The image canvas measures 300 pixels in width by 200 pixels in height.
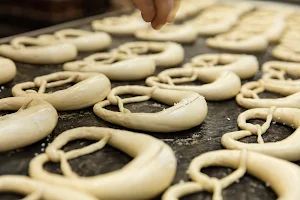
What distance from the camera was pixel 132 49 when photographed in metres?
2.11

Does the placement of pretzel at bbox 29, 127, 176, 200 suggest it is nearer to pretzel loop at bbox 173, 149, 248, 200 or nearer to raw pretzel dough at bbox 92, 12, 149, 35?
pretzel loop at bbox 173, 149, 248, 200

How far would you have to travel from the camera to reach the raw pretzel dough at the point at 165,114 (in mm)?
1290

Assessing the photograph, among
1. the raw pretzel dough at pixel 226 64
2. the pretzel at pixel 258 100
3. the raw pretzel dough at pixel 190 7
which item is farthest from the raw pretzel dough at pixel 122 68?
the raw pretzel dough at pixel 190 7

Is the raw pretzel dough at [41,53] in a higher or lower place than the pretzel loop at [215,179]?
higher

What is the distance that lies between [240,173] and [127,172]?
30 cm

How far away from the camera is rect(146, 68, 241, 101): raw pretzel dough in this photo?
157 centimetres

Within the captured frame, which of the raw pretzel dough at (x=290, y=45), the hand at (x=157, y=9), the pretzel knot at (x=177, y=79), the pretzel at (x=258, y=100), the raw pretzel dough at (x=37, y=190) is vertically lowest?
the raw pretzel dough at (x=290, y=45)

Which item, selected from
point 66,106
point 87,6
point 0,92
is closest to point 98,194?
point 66,106

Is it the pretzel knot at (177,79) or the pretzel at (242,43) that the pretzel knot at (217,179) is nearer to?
the pretzel knot at (177,79)

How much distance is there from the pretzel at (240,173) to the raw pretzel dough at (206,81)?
0.46 meters

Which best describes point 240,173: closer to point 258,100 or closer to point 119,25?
point 258,100

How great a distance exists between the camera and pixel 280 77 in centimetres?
180

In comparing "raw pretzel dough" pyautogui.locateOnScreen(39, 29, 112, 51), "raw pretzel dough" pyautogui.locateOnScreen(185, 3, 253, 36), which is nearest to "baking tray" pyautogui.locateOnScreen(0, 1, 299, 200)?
"raw pretzel dough" pyautogui.locateOnScreen(39, 29, 112, 51)

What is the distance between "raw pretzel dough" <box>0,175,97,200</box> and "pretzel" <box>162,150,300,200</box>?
0.20m
